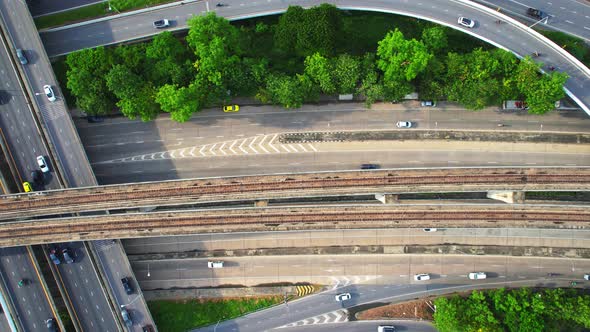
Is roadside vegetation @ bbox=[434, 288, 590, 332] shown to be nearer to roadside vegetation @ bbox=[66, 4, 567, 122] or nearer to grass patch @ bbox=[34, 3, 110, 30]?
roadside vegetation @ bbox=[66, 4, 567, 122]

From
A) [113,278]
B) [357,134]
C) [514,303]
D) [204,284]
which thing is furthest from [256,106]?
[514,303]

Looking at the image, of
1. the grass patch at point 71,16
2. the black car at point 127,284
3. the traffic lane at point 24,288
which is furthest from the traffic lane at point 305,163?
the grass patch at point 71,16

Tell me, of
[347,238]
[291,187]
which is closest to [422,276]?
[347,238]

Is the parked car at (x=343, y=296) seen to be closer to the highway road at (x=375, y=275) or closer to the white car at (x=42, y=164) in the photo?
the highway road at (x=375, y=275)

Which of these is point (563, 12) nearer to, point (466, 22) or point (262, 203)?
point (466, 22)

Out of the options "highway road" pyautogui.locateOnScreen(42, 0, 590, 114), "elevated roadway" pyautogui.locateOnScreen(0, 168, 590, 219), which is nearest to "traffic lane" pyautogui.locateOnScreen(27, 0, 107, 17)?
"highway road" pyautogui.locateOnScreen(42, 0, 590, 114)
